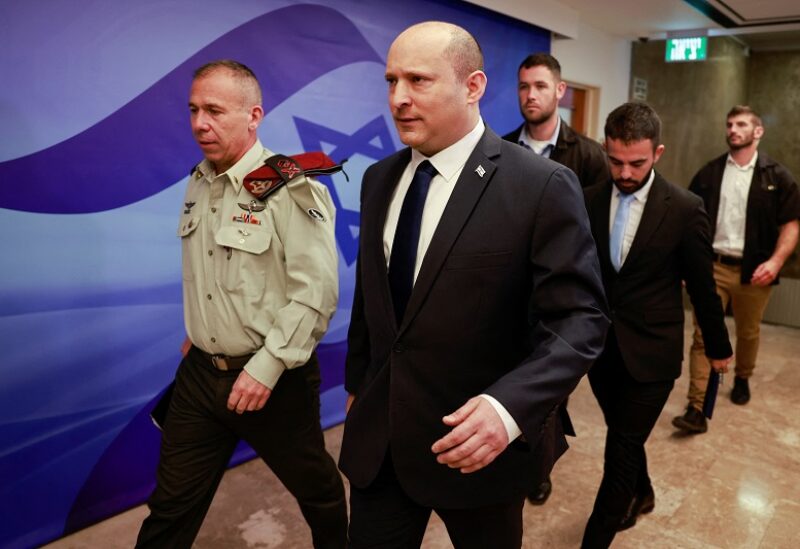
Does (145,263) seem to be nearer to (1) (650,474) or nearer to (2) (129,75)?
(2) (129,75)

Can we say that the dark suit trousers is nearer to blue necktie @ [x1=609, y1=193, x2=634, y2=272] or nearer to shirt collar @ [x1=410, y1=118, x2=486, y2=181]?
blue necktie @ [x1=609, y1=193, x2=634, y2=272]

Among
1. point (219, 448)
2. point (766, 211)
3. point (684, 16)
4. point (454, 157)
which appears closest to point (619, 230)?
point (454, 157)

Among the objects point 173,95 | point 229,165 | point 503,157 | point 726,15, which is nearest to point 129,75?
point 173,95

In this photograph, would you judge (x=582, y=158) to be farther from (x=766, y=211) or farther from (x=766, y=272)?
(x=766, y=211)

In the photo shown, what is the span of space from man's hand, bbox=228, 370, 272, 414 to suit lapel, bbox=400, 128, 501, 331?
65cm

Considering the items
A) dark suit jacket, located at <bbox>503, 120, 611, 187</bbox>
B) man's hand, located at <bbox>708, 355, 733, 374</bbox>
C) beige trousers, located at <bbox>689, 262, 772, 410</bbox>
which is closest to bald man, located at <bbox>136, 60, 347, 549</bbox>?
man's hand, located at <bbox>708, 355, 733, 374</bbox>

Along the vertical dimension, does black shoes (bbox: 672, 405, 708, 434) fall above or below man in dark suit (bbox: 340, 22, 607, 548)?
below

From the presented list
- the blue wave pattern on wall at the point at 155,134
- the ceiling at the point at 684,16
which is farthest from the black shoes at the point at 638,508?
the ceiling at the point at 684,16

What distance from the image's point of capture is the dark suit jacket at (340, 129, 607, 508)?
1346mm

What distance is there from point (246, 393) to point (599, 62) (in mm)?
5299

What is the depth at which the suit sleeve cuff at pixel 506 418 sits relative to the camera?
4.03 feet

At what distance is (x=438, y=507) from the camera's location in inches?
59.4

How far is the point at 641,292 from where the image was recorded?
7.68 ft

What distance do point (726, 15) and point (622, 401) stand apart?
4.49m
